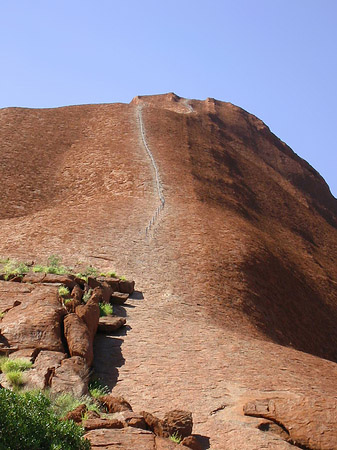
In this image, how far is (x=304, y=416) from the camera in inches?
349

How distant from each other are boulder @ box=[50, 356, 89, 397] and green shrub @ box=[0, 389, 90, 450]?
77.8 inches

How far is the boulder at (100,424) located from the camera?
7.20 metres

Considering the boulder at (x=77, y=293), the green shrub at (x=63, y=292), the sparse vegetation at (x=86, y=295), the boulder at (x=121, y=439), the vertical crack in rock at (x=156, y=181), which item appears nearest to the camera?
the boulder at (x=121, y=439)

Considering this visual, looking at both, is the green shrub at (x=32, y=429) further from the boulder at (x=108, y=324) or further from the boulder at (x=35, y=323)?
the boulder at (x=108, y=324)

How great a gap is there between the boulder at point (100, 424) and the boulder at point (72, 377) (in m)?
1.35

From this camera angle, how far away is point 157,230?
2378 centimetres

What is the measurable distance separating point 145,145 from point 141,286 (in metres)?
20.5

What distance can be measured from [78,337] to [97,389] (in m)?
1.28

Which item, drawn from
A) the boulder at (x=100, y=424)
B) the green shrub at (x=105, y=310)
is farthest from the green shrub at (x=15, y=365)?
the green shrub at (x=105, y=310)

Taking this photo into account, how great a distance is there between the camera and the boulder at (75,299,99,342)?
1210 cm

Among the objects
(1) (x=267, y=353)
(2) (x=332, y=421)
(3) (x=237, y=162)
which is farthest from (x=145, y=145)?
(2) (x=332, y=421)

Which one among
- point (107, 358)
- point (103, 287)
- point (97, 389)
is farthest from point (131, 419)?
point (103, 287)

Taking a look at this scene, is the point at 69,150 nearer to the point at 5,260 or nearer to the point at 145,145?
the point at 145,145

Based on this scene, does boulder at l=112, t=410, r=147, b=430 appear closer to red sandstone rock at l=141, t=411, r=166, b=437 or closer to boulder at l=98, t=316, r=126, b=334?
red sandstone rock at l=141, t=411, r=166, b=437
